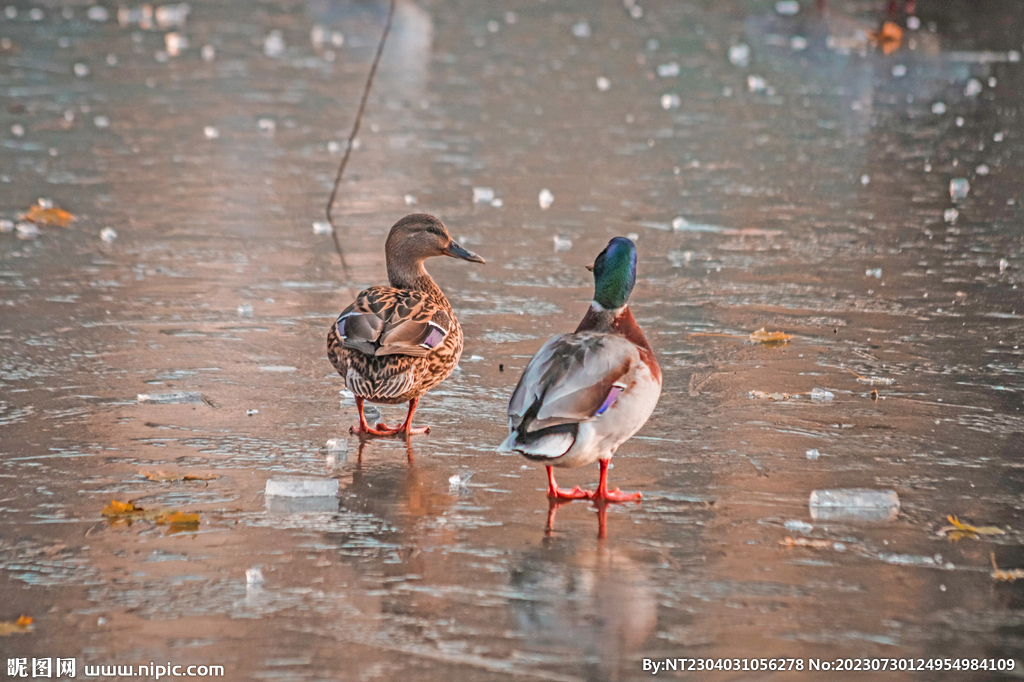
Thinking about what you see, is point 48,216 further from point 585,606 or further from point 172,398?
point 585,606

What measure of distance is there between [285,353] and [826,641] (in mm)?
3379

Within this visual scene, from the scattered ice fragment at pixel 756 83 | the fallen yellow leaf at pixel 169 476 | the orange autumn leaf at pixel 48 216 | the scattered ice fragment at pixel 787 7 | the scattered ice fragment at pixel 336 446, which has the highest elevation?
the scattered ice fragment at pixel 787 7

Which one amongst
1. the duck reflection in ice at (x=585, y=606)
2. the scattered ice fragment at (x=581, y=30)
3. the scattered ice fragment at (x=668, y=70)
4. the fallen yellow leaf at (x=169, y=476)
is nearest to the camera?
the duck reflection in ice at (x=585, y=606)

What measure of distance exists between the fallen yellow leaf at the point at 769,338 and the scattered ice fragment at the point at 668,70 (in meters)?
10.6

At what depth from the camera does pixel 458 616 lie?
348 cm

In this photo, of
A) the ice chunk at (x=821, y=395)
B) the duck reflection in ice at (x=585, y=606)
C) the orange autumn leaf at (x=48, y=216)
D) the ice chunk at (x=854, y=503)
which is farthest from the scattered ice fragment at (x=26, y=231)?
the ice chunk at (x=854, y=503)

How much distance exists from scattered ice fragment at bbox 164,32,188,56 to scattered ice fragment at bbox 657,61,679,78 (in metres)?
6.77

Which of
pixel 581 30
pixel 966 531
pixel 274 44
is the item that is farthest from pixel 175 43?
pixel 966 531

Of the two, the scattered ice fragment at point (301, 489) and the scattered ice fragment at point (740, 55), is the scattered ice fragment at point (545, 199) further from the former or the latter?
the scattered ice fragment at point (740, 55)

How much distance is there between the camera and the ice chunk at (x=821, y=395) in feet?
17.9

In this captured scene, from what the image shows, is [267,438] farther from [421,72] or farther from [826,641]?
[421,72]

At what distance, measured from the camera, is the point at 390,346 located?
472 centimetres

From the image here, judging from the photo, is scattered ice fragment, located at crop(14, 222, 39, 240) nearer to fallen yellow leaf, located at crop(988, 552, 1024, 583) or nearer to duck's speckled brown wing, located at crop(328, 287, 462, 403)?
duck's speckled brown wing, located at crop(328, 287, 462, 403)

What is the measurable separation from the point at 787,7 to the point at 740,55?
706 cm
